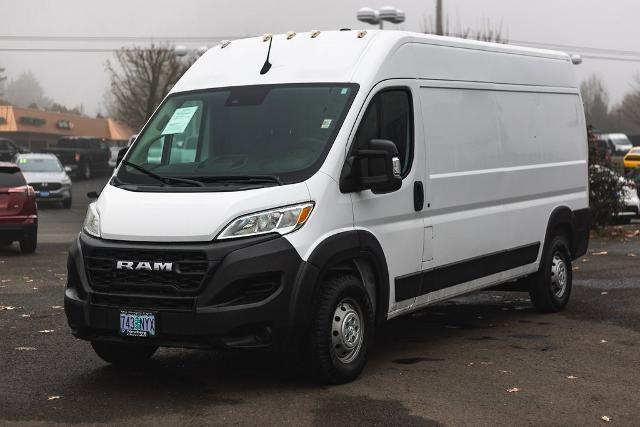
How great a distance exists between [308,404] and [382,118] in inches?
87.1

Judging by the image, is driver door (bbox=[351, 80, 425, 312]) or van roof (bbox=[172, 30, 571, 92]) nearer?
driver door (bbox=[351, 80, 425, 312])

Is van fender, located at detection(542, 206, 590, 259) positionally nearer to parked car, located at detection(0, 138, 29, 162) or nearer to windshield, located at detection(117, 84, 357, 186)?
windshield, located at detection(117, 84, 357, 186)

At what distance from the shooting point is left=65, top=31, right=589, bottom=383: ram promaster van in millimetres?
6758

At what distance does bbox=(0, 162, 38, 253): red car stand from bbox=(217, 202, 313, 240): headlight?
38.5 ft

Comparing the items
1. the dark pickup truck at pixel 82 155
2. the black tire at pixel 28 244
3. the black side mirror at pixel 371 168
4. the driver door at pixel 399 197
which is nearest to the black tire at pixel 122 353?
the driver door at pixel 399 197

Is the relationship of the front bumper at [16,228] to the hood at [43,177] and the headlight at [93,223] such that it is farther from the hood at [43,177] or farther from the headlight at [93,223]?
the hood at [43,177]

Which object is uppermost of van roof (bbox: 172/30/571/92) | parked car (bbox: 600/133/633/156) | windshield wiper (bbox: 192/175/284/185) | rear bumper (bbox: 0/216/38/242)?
van roof (bbox: 172/30/571/92)

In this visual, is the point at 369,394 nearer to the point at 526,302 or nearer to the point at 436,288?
the point at 436,288

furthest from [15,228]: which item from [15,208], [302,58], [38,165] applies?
[38,165]

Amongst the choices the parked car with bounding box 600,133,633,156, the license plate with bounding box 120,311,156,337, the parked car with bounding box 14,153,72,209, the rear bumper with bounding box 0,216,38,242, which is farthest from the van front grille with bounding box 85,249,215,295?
the parked car with bounding box 600,133,633,156

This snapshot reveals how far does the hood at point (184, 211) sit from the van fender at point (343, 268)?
39cm

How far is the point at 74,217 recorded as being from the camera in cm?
2911

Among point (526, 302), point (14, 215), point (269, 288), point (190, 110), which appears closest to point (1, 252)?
point (14, 215)

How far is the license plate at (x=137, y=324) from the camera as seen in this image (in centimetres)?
680
